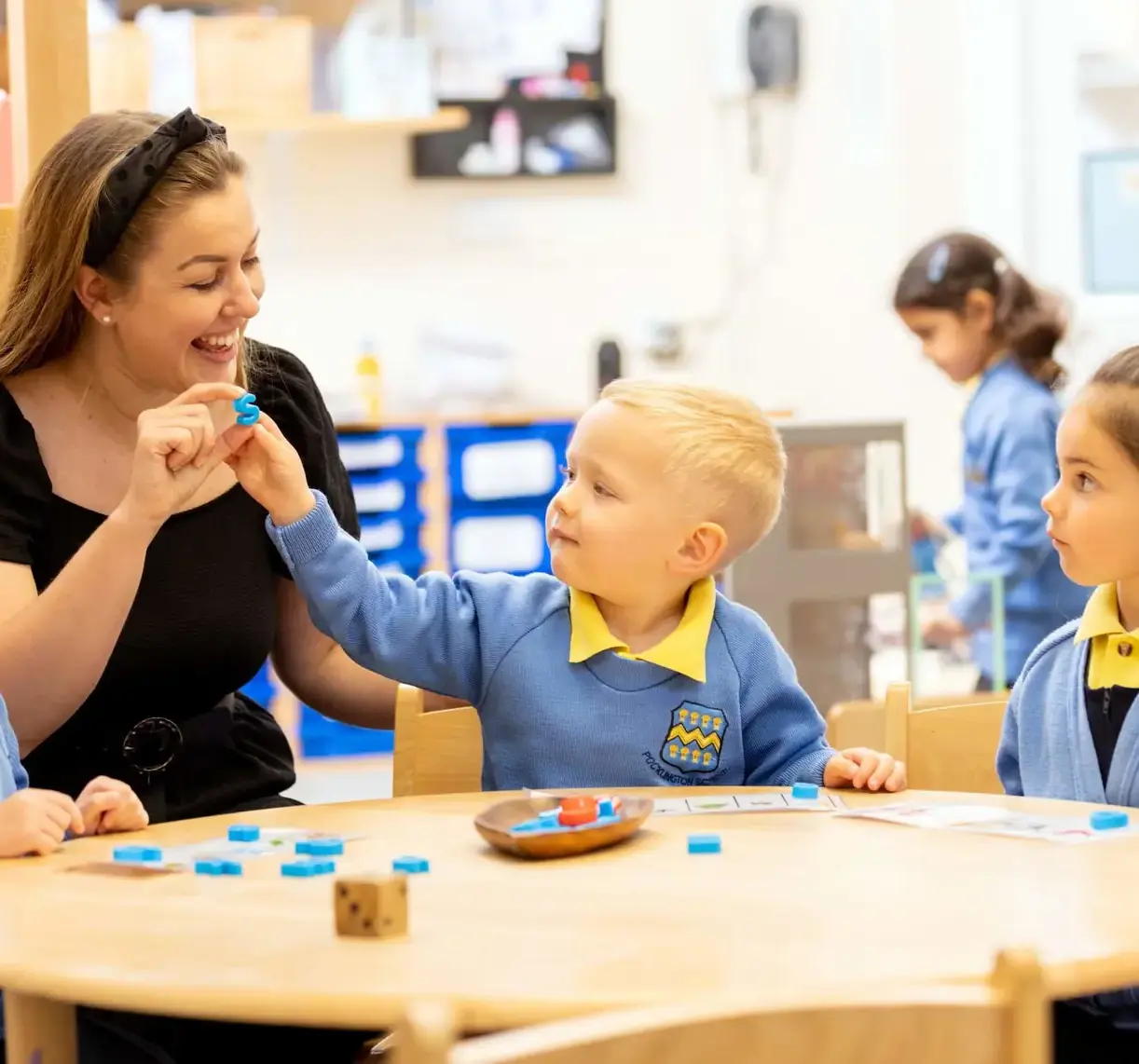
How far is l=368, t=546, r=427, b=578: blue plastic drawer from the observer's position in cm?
486

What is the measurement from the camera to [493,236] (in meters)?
5.57

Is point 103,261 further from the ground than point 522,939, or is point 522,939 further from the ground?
point 103,261

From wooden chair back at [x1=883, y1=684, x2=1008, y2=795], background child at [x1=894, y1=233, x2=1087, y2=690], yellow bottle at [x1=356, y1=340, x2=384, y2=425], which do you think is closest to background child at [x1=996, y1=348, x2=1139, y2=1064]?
wooden chair back at [x1=883, y1=684, x2=1008, y2=795]

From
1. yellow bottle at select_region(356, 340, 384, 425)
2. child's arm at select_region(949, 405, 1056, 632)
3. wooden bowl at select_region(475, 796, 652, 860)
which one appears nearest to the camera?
wooden bowl at select_region(475, 796, 652, 860)

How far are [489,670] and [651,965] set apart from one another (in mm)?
792

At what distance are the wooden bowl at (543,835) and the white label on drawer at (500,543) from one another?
3.41 metres

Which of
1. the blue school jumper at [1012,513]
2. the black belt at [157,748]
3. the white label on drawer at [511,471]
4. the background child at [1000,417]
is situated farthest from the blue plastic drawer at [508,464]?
the black belt at [157,748]

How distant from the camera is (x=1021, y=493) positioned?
11.5 feet

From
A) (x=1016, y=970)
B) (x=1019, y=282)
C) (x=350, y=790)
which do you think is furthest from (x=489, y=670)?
(x=350, y=790)

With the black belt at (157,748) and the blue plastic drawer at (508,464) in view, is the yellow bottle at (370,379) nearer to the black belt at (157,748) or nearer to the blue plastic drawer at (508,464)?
Answer: the blue plastic drawer at (508,464)

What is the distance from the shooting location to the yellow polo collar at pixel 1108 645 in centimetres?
172

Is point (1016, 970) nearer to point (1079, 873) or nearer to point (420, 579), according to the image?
point (1079, 873)

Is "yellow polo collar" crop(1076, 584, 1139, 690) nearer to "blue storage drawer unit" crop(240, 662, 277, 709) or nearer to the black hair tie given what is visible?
the black hair tie

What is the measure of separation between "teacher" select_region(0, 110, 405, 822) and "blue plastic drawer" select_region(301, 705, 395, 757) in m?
2.88
